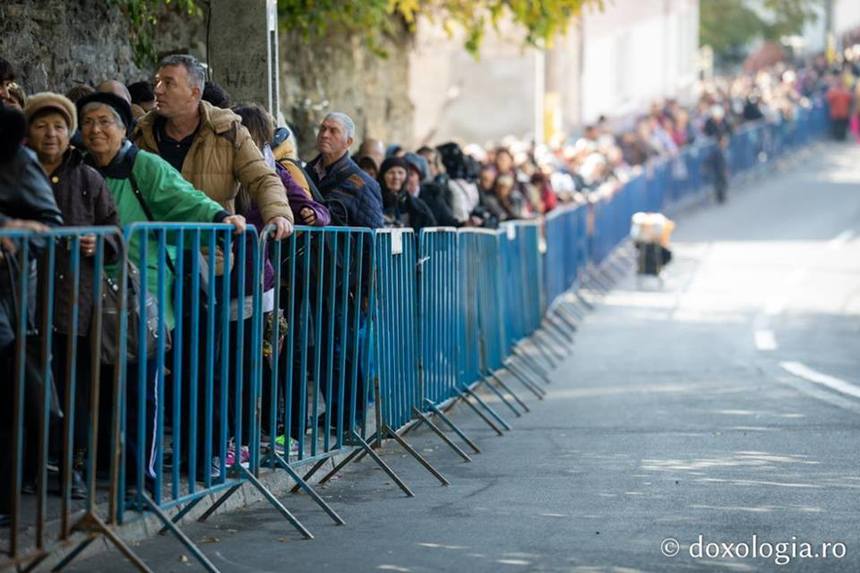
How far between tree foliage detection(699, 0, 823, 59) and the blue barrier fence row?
59536 mm

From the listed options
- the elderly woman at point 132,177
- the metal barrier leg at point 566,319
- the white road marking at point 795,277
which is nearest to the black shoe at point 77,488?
the elderly woman at point 132,177

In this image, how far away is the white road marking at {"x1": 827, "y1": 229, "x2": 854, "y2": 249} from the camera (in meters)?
31.7

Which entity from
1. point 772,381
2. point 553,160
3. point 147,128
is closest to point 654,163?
point 553,160

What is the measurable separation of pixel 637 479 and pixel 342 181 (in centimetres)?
251

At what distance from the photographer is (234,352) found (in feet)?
31.3

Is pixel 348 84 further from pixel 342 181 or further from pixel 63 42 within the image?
pixel 342 181

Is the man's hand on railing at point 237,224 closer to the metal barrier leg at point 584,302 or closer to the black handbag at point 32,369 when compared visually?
the black handbag at point 32,369

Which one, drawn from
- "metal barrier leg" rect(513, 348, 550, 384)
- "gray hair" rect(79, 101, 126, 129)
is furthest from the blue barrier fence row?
"metal barrier leg" rect(513, 348, 550, 384)

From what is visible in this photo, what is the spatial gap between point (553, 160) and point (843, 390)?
41.3ft

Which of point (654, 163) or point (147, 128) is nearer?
point (147, 128)

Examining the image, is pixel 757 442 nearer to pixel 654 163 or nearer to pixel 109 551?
pixel 109 551

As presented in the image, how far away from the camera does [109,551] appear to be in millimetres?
8305

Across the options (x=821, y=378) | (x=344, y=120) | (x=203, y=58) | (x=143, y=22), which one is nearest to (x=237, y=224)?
(x=344, y=120)

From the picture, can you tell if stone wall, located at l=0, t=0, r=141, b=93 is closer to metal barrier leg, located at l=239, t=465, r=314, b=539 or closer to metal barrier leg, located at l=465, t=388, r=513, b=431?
metal barrier leg, located at l=465, t=388, r=513, b=431
